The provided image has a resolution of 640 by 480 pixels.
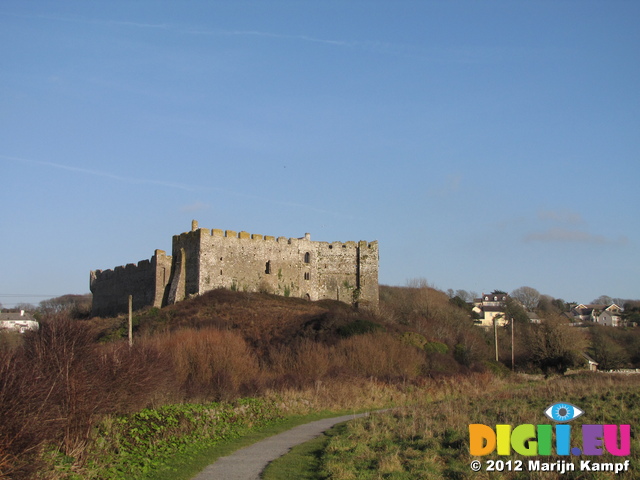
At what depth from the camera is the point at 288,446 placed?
15.6 metres

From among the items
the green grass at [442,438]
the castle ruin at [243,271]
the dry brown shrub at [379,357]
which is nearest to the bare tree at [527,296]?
the castle ruin at [243,271]

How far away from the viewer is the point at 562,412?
58.6 feet

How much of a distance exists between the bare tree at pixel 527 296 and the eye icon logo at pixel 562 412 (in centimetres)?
11141

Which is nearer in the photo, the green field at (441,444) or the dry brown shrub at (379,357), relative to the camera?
the green field at (441,444)

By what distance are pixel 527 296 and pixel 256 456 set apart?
400 feet

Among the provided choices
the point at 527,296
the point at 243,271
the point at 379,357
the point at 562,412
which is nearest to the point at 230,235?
the point at 243,271

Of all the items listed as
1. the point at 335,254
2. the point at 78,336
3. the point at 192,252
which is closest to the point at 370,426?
the point at 78,336

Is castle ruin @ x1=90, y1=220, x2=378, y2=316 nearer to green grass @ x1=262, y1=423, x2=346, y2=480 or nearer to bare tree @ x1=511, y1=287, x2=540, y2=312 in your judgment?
green grass @ x1=262, y1=423, x2=346, y2=480

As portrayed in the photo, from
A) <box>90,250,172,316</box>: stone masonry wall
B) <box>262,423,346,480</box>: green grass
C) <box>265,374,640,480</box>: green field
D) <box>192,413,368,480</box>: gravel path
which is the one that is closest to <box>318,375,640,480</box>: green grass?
<box>265,374,640,480</box>: green field

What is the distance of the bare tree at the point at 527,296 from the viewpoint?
418 ft

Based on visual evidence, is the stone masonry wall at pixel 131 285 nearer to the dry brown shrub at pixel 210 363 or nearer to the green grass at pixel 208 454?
the dry brown shrub at pixel 210 363

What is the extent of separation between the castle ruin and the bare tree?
78569 mm

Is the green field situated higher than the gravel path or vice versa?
the green field

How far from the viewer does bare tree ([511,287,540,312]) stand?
127m
